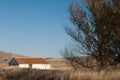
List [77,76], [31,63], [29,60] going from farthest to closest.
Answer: [29,60] < [31,63] < [77,76]

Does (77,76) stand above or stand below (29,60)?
below

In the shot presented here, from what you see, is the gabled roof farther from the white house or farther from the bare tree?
the bare tree

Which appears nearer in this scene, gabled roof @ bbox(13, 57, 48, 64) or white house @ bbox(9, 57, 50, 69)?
white house @ bbox(9, 57, 50, 69)

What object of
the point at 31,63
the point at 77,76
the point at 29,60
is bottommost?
the point at 77,76

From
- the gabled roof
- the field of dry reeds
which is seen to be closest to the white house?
the gabled roof

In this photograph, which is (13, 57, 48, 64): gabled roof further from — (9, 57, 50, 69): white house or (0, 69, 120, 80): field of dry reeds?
(0, 69, 120, 80): field of dry reeds

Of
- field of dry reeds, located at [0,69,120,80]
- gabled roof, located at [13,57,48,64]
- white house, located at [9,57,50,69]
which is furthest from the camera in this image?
gabled roof, located at [13,57,48,64]

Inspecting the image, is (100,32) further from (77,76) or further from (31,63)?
(31,63)

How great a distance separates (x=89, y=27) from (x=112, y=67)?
9.14ft

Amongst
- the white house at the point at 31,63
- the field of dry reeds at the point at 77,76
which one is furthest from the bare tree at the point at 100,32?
the white house at the point at 31,63

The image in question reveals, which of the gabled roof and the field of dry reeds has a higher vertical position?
the gabled roof

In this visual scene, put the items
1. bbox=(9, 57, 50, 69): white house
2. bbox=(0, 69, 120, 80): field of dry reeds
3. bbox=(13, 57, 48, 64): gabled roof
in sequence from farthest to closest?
bbox=(13, 57, 48, 64): gabled roof → bbox=(9, 57, 50, 69): white house → bbox=(0, 69, 120, 80): field of dry reeds

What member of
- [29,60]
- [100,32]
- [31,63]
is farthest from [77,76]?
[29,60]

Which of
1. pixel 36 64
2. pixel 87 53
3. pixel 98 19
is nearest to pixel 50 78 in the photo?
pixel 87 53
